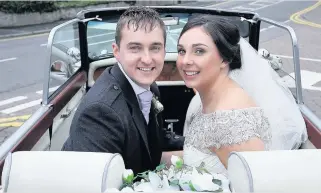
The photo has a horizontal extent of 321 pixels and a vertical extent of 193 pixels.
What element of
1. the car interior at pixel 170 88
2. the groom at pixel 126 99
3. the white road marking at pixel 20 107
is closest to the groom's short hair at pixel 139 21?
the groom at pixel 126 99

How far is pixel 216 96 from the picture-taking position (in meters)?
2.18

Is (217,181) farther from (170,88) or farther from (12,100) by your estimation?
(12,100)

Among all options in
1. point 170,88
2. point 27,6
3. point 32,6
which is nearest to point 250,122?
point 170,88

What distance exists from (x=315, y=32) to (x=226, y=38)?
46.9 feet

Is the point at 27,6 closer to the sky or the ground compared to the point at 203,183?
closer to the ground

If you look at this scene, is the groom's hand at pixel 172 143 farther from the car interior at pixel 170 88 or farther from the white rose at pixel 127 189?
the white rose at pixel 127 189

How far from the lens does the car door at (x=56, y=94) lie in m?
2.39

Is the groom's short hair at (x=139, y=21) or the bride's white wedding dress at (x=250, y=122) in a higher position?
the groom's short hair at (x=139, y=21)

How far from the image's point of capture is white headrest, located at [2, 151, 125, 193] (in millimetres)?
1369

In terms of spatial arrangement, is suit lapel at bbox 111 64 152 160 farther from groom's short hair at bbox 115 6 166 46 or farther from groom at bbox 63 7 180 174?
groom's short hair at bbox 115 6 166 46

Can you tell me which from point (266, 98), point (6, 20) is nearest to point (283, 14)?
point (6, 20)

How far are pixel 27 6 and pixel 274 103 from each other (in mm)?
15709

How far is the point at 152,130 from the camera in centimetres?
228

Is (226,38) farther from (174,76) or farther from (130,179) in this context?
(174,76)
